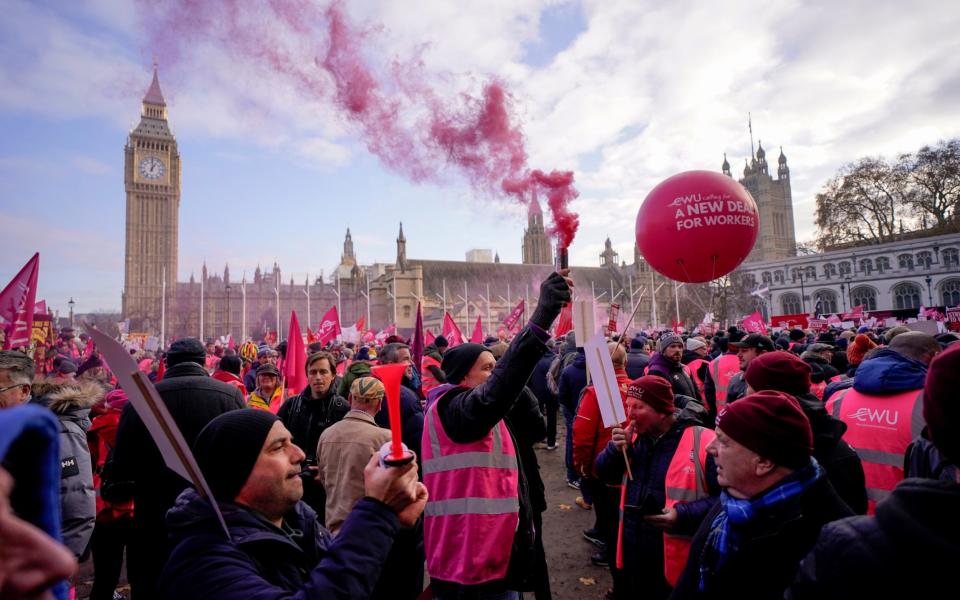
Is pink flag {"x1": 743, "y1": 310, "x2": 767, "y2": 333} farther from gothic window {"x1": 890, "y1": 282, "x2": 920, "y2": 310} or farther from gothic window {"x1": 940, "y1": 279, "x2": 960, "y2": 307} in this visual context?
gothic window {"x1": 890, "y1": 282, "x2": 920, "y2": 310}

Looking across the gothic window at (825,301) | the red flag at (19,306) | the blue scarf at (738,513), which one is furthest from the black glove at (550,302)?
the gothic window at (825,301)

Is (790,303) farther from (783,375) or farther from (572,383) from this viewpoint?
(783,375)

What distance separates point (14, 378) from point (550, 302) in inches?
152

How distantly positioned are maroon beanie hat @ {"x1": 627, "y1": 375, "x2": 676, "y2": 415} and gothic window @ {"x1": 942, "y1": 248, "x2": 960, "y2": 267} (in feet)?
198

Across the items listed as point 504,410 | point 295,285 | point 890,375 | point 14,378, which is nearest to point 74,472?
point 14,378

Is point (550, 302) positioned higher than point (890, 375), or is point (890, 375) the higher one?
point (550, 302)

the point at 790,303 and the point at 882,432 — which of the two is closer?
the point at 882,432

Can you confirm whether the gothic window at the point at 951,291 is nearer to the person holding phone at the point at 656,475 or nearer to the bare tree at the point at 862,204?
the bare tree at the point at 862,204

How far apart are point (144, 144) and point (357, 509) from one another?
102 metres

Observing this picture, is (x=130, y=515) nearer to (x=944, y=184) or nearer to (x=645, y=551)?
(x=645, y=551)

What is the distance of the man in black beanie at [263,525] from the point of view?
57.6 inches

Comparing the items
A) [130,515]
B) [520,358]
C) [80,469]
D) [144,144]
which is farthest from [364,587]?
[144,144]

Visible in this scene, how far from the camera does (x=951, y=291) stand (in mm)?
46875

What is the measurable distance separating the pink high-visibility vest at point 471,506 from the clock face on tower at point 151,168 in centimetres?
9996
